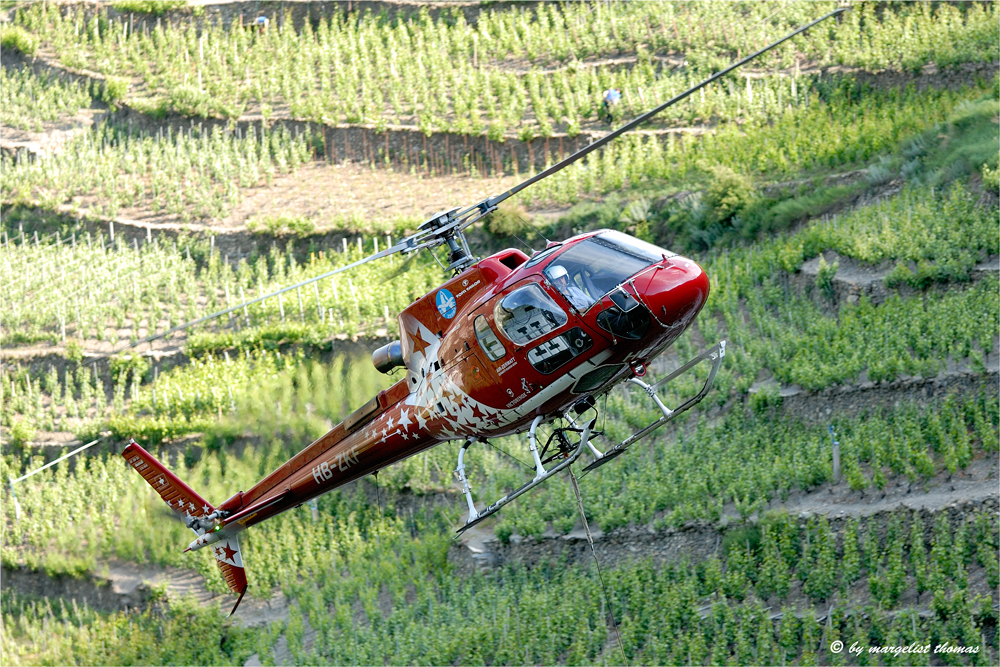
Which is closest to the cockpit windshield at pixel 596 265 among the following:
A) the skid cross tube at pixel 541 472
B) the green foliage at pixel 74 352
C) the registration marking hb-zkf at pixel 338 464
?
the skid cross tube at pixel 541 472

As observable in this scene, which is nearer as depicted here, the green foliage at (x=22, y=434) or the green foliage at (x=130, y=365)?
the green foliage at (x=22, y=434)

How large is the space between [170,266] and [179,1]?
10568mm

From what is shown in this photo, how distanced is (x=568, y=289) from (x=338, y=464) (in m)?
3.90

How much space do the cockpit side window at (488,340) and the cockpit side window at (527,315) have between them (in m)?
0.14

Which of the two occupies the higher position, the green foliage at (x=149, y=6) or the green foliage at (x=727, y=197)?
the green foliage at (x=149, y=6)

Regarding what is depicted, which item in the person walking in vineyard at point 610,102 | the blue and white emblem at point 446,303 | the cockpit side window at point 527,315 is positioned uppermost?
the cockpit side window at point 527,315

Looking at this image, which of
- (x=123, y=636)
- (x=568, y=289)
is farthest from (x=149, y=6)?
(x=568, y=289)

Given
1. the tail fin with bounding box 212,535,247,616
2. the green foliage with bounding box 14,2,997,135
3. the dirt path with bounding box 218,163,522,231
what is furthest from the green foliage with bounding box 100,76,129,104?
the tail fin with bounding box 212,535,247,616

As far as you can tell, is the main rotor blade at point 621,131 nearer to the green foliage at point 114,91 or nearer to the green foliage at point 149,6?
the green foliage at point 114,91

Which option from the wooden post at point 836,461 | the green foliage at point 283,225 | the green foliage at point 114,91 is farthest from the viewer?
the green foliage at point 114,91

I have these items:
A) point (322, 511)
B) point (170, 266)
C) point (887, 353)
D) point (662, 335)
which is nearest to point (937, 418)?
point (887, 353)

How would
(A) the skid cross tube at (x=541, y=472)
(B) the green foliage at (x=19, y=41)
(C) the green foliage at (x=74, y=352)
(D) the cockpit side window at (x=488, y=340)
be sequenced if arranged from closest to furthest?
(A) the skid cross tube at (x=541, y=472) < (D) the cockpit side window at (x=488, y=340) < (C) the green foliage at (x=74, y=352) < (B) the green foliage at (x=19, y=41)

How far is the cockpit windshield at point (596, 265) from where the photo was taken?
992cm

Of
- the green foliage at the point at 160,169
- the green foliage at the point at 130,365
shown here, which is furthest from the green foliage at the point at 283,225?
the green foliage at the point at 130,365
